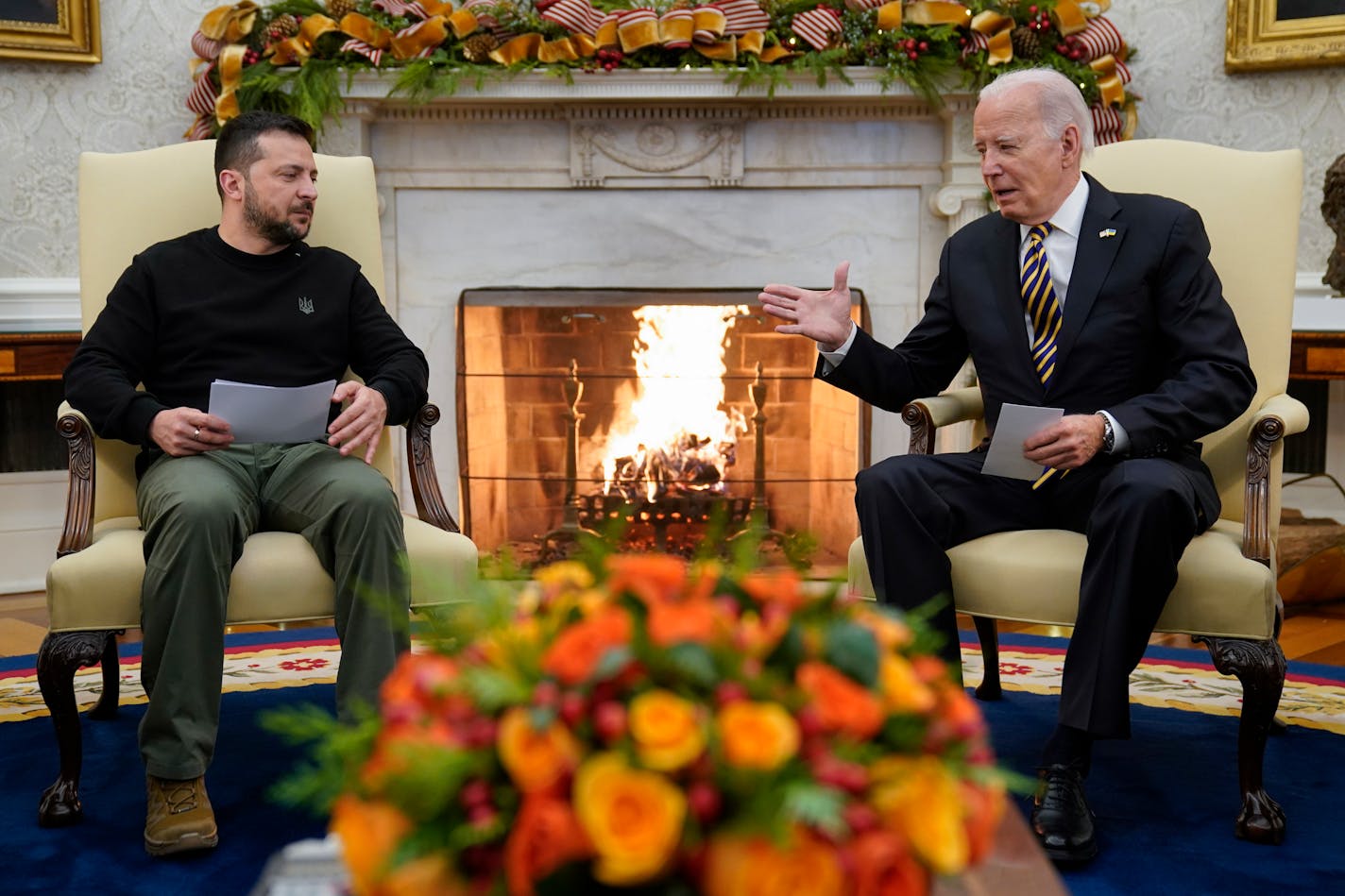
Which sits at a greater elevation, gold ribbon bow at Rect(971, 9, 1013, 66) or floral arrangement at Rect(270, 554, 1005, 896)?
gold ribbon bow at Rect(971, 9, 1013, 66)

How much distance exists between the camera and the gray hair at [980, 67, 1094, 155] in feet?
7.27

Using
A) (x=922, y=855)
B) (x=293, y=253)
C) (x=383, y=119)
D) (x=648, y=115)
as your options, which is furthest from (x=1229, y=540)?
(x=383, y=119)

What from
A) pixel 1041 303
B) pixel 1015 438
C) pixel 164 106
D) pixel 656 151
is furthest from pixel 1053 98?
pixel 164 106

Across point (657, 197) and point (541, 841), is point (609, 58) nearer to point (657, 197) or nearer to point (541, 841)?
point (657, 197)

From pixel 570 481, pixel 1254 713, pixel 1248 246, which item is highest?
pixel 1248 246

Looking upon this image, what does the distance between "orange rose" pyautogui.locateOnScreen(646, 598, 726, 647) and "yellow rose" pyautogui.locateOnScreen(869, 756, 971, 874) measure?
12 centimetres

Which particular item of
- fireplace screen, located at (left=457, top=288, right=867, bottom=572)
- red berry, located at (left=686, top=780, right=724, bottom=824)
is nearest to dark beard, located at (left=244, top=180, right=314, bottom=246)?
fireplace screen, located at (left=457, top=288, right=867, bottom=572)

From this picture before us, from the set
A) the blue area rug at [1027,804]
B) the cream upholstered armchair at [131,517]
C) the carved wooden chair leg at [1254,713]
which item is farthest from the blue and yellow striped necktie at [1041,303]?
the cream upholstered armchair at [131,517]

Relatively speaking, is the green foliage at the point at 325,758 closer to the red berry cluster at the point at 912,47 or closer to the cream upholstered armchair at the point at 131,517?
the cream upholstered armchair at the point at 131,517

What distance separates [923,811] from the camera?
0.72 m

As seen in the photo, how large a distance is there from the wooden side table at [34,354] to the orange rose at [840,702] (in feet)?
9.60

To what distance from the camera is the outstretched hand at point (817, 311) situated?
2.25 metres

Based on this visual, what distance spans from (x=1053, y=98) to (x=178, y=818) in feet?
6.06

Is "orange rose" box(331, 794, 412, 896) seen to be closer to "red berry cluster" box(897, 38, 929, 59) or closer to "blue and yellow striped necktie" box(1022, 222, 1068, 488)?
"blue and yellow striped necktie" box(1022, 222, 1068, 488)
